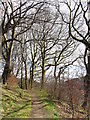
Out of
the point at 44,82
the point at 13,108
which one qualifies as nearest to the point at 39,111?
the point at 13,108

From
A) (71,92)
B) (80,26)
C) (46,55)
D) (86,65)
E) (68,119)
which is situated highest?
(80,26)

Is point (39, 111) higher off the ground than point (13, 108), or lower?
lower

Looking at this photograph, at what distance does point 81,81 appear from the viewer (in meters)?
11.2

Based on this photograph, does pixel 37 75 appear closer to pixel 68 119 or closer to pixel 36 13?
pixel 36 13

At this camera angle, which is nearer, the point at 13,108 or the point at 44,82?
the point at 13,108

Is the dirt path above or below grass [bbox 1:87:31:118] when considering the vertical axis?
below

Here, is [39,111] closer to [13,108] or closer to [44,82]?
[13,108]

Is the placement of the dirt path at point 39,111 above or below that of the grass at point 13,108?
below

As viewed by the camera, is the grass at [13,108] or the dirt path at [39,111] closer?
the grass at [13,108]

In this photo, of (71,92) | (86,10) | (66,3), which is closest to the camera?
(71,92)

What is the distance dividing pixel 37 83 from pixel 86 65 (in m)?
17.4

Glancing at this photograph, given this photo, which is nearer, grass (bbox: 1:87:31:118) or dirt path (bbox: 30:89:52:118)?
grass (bbox: 1:87:31:118)

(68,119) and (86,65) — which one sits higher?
(86,65)

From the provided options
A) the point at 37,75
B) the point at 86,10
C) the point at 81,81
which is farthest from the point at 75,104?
the point at 37,75
